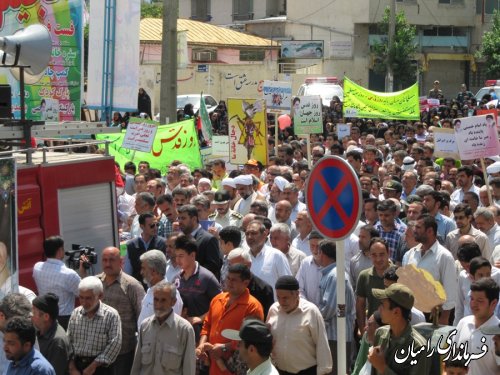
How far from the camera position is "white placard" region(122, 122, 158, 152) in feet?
59.1

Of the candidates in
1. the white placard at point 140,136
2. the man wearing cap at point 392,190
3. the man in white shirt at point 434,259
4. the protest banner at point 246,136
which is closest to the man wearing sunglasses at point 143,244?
the man in white shirt at point 434,259

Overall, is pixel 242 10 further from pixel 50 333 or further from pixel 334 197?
pixel 334 197

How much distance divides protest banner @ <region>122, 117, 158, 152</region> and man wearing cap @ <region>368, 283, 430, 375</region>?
11294 millimetres

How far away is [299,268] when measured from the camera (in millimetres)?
10375

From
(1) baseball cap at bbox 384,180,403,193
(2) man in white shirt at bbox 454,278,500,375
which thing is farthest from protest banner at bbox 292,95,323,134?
(2) man in white shirt at bbox 454,278,500,375

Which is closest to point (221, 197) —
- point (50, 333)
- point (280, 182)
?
point (280, 182)

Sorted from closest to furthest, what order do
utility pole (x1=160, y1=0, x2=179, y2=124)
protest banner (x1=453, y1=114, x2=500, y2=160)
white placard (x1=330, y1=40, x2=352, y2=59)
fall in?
protest banner (x1=453, y1=114, x2=500, y2=160), utility pole (x1=160, y1=0, x2=179, y2=124), white placard (x1=330, y1=40, x2=352, y2=59)

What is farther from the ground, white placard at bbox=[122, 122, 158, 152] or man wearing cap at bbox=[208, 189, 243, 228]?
white placard at bbox=[122, 122, 158, 152]

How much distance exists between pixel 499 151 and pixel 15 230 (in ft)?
28.2

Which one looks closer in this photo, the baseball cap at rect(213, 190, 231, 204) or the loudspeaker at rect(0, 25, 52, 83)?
the loudspeaker at rect(0, 25, 52, 83)

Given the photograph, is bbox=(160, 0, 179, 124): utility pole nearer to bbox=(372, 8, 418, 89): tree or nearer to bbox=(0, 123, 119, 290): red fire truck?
bbox=(0, 123, 119, 290): red fire truck

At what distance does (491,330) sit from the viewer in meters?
7.23

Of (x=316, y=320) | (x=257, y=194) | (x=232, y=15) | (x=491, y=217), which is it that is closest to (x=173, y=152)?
(x=257, y=194)

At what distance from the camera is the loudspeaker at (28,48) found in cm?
960
